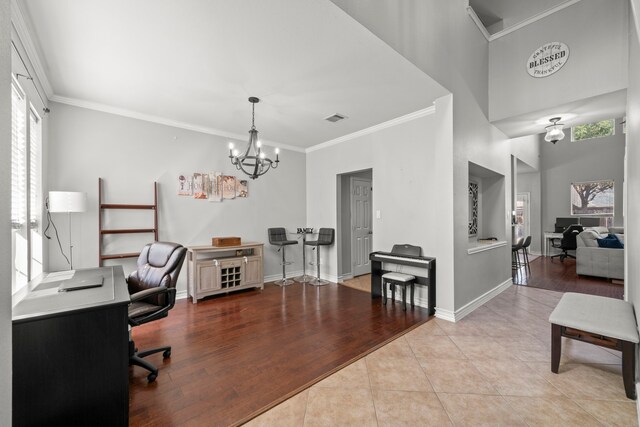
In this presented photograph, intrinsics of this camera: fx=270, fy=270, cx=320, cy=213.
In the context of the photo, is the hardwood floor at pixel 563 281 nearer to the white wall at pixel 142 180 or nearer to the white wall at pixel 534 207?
the white wall at pixel 534 207

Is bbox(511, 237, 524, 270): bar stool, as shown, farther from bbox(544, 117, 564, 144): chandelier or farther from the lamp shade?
the lamp shade

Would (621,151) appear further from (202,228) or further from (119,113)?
(119,113)

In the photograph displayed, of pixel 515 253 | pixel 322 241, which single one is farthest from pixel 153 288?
pixel 515 253

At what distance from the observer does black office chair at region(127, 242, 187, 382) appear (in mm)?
2195

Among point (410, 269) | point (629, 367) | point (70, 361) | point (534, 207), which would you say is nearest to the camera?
point (70, 361)

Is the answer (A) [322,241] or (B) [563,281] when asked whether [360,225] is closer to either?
(A) [322,241]

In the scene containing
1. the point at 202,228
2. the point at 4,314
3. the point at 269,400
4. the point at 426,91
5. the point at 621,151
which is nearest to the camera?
the point at 4,314

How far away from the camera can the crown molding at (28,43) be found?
197cm

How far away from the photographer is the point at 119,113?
370 centimetres

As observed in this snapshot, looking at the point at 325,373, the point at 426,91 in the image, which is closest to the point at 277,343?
the point at 325,373

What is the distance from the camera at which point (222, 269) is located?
4.28 metres

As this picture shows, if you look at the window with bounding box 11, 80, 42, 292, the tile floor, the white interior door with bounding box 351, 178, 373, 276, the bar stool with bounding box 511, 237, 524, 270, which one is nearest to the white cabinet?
the window with bounding box 11, 80, 42, 292

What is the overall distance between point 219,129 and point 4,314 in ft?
13.1

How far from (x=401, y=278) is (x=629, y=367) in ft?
6.95
